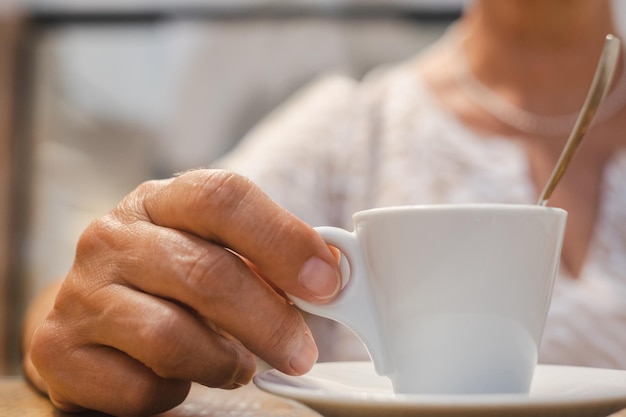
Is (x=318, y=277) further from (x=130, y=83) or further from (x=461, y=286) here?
(x=130, y=83)

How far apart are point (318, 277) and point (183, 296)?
0.25ft

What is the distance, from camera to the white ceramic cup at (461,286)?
37cm

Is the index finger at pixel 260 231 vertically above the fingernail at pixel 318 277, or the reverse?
the index finger at pixel 260 231

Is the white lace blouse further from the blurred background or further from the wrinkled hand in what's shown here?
the blurred background

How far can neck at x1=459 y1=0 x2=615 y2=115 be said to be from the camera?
3.59ft

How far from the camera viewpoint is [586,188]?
0.98 m

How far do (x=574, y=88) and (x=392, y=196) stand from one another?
1.17 feet

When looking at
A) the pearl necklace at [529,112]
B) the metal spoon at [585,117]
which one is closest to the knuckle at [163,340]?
the metal spoon at [585,117]

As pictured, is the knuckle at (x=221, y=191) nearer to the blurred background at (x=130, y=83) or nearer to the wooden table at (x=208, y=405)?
the wooden table at (x=208, y=405)

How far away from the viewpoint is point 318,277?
0.38 metres

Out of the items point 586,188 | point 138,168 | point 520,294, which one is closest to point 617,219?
point 586,188

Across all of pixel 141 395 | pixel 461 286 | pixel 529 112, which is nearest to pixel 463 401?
pixel 461 286

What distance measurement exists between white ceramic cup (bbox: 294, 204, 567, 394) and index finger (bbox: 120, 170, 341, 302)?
0.06ft

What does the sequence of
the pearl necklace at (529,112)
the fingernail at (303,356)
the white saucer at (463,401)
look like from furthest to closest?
the pearl necklace at (529,112)
the fingernail at (303,356)
the white saucer at (463,401)
